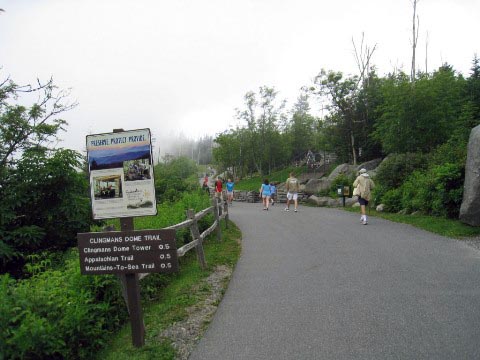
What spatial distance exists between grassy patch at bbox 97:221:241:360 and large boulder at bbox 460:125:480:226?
5.90 meters

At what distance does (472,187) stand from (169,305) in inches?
334

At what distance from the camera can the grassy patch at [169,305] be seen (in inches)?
174

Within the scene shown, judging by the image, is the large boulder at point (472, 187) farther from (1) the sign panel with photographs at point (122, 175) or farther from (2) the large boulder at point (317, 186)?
(2) the large boulder at point (317, 186)

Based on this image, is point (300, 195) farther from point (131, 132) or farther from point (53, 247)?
point (131, 132)

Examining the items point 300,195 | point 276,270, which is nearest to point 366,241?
point 276,270

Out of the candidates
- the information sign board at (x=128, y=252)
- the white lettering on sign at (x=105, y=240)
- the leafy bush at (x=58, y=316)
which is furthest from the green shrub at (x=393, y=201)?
the white lettering on sign at (x=105, y=240)

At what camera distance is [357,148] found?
35469 mm

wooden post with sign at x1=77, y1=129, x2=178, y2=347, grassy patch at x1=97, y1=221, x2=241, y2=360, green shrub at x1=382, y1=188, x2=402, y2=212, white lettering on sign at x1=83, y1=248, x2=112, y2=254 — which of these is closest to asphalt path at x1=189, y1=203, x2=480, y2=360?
grassy patch at x1=97, y1=221, x2=241, y2=360

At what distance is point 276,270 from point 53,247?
252 inches

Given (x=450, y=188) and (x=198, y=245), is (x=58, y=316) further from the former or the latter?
(x=450, y=188)

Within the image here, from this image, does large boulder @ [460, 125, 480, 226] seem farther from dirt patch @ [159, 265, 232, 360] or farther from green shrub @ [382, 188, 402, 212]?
dirt patch @ [159, 265, 232, 360]

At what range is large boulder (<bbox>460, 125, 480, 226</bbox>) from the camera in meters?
10.5

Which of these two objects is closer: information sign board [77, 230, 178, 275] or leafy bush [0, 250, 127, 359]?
leafy bush [0, 250, 127, 359]

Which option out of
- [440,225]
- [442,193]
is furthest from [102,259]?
[442,193]
